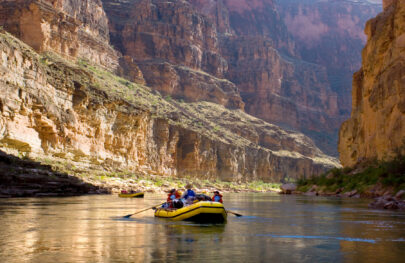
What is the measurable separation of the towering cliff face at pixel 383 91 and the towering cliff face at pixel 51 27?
49.6 m

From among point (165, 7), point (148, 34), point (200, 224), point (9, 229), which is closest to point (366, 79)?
point (200, 224)

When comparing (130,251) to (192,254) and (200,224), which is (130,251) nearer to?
(192,254)

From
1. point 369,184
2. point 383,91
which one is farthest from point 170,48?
point 369,184

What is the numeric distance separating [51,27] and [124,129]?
2243 cm

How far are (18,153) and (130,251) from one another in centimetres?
3509

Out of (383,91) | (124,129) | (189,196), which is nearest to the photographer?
(189,196)

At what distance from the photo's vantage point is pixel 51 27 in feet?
255

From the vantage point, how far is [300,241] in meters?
13.5

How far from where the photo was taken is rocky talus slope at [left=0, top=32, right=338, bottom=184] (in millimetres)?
46250

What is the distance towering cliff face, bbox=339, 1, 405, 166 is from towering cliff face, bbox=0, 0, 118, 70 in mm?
49585

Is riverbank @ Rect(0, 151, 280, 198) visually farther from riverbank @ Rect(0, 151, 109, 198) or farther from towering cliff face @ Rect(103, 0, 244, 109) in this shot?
towering cliff face @ Rect(103, 0, 244, 109)

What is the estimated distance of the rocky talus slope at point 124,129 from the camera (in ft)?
152

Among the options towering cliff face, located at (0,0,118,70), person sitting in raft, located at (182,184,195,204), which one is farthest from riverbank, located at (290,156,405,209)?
towering cliff face, located at (0,0,118,70)

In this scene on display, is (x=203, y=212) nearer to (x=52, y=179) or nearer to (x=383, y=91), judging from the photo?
(x=52, y=179)
